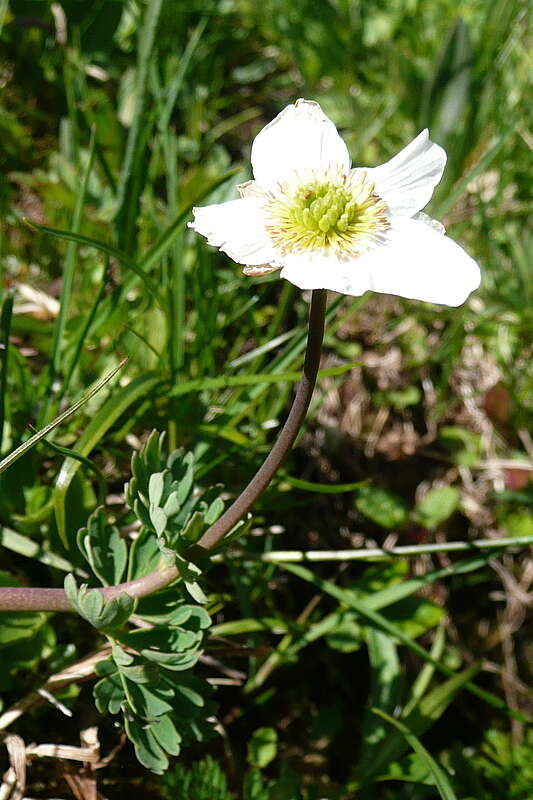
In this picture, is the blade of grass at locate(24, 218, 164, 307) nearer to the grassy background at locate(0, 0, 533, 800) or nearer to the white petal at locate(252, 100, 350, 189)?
the grassy background at locate(0, 0, 533, 800)

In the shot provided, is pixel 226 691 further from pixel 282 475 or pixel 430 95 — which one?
pixel 430 95

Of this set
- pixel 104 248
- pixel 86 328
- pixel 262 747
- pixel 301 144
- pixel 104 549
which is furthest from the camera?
pixel 262 747

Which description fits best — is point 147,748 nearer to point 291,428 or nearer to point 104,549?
point 104,549

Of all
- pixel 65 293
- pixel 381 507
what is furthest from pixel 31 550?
pixel 381 507

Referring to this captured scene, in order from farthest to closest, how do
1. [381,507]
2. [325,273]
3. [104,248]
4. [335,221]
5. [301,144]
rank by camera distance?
[381,507]
[104,248]
[301,144]
[335,221]
[325,273]

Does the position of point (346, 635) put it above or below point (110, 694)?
below

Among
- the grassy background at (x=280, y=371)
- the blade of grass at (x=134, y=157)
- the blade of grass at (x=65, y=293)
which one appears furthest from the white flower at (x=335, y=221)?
the blade of grass at (x=134, y=157)
